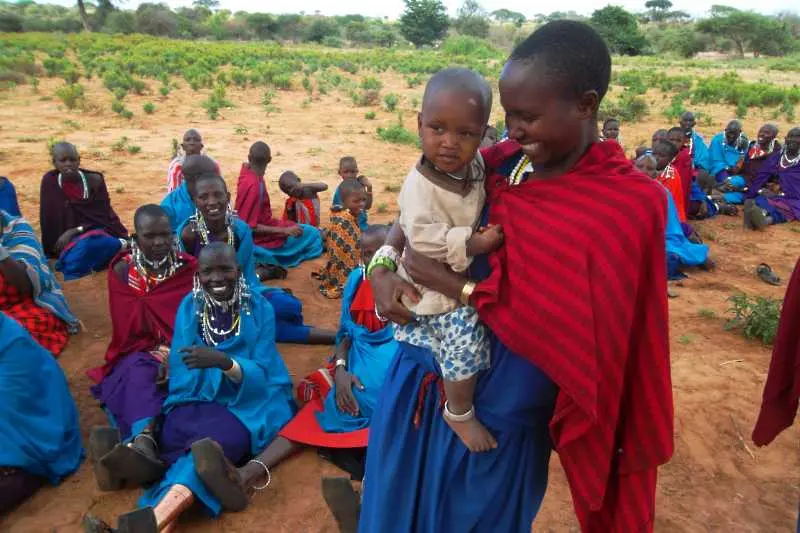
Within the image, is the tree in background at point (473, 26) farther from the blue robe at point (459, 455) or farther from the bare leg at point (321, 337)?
the blue robe at point (459, 455)

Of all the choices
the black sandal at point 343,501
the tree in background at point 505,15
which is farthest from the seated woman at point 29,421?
the tree in background at point 505,15

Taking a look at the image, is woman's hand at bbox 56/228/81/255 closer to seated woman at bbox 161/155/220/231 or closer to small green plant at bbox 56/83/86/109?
seated woman at bbox 161/155/220/231

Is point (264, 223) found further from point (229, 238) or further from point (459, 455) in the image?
point (459, 455)

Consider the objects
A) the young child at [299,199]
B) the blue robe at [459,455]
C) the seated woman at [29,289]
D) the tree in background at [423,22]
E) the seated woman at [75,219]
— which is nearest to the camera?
the blue robe at [459,455]

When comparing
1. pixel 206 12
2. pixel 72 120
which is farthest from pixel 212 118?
pixel 206 12

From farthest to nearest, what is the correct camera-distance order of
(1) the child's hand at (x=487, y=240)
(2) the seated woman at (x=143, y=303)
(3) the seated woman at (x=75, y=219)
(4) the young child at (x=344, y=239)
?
(3) the seated woman at (x=75, y=219), (4) the young child at (x=344, y=239), (2) the seated woman at (x=143, y=303), (1) the child's hand at (x=487, y=240)

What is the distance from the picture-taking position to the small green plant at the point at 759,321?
4855 mm

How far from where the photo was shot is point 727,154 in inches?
382

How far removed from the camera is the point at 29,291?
4.24m

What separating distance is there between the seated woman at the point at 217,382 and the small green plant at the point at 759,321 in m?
3.84

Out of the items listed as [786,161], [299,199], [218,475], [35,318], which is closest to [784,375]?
[218,475]

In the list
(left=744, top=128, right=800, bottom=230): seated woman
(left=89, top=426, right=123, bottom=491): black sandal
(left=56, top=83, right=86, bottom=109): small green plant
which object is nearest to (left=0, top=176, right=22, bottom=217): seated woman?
(left=89, top=426, right=123, bottom=491): black sandal

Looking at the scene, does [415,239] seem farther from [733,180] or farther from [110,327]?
[733,180]

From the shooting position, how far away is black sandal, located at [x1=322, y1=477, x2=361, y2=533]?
8.14 ft
